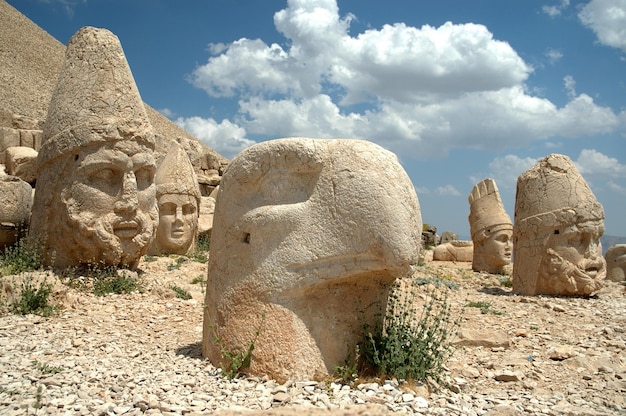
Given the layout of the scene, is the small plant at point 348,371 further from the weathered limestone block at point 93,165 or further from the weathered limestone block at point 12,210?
the weathered limestone block at point 12,210

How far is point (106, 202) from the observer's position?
6332 mm

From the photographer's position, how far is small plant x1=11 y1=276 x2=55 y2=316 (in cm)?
507

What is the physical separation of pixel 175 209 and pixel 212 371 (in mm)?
6792

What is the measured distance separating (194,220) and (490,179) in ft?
23.5

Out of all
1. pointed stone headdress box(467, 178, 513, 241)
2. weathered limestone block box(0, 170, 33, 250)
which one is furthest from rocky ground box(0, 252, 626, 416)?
pointed stone headdress box(467, 178, 513, 241)

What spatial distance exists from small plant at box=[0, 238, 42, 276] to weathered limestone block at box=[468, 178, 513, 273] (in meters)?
9.61

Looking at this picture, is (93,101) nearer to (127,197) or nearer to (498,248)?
(127,197)

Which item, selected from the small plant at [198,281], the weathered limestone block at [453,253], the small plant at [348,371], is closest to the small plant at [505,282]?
the weathered limestone block at [453,253]

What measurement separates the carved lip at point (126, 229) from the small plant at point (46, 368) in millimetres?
2866

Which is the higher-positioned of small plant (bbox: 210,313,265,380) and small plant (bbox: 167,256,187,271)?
small plant (bbox: 167,256,187,271)

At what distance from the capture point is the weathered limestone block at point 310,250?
352 centimetres

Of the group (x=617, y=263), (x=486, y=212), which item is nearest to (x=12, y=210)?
(x=486, y=212)

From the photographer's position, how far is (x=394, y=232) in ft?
11.3

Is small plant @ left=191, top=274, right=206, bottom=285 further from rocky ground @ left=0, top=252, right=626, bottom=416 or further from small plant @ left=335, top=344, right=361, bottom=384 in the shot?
small plant @ left=335, top=344, right=361, bottom=384
